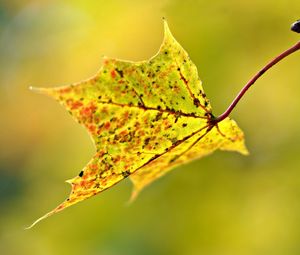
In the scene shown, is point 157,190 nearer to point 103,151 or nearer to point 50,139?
point 50,139

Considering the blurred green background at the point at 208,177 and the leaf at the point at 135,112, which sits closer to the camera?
the leaf at the point at 135,112

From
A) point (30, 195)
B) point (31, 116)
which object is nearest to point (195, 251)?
point (30, 195)

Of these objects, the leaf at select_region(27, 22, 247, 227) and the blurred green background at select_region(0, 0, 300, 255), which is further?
the blurred green background at select_region(0, 0, 300, 255)

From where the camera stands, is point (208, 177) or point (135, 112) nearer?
point (135, 112)
